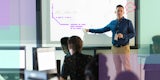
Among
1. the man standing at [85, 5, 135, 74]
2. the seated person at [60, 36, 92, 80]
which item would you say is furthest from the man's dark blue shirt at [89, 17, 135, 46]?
the seated person at [60, 36, 92, 80]

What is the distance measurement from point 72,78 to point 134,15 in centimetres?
47

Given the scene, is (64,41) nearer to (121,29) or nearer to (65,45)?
(65,45)

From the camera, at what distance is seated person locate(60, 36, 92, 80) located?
144cm

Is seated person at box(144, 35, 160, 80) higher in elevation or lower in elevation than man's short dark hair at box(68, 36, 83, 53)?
lower

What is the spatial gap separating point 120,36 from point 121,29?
4 cm

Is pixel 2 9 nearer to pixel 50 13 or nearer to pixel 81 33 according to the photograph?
pixel 50 13

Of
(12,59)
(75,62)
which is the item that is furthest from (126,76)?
(12,59)

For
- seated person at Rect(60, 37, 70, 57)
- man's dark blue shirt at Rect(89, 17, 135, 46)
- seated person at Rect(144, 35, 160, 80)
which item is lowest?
seated person at Rect(144, 35, 160, 80)

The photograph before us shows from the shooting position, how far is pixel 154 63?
4.72 ft

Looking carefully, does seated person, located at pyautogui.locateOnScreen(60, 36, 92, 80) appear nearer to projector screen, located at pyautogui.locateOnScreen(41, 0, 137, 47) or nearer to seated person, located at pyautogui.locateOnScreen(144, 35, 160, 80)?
projector screen, located at pyautogui.locateOnScreen(41, 0, 137, 47)

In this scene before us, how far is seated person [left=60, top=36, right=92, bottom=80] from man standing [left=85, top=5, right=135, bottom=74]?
10 centimetres

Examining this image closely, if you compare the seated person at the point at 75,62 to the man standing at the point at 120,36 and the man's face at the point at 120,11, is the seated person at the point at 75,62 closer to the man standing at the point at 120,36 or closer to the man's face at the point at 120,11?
the man standing at the point at 120,36

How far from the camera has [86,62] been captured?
4.72 ft

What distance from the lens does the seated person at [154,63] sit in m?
1.41
